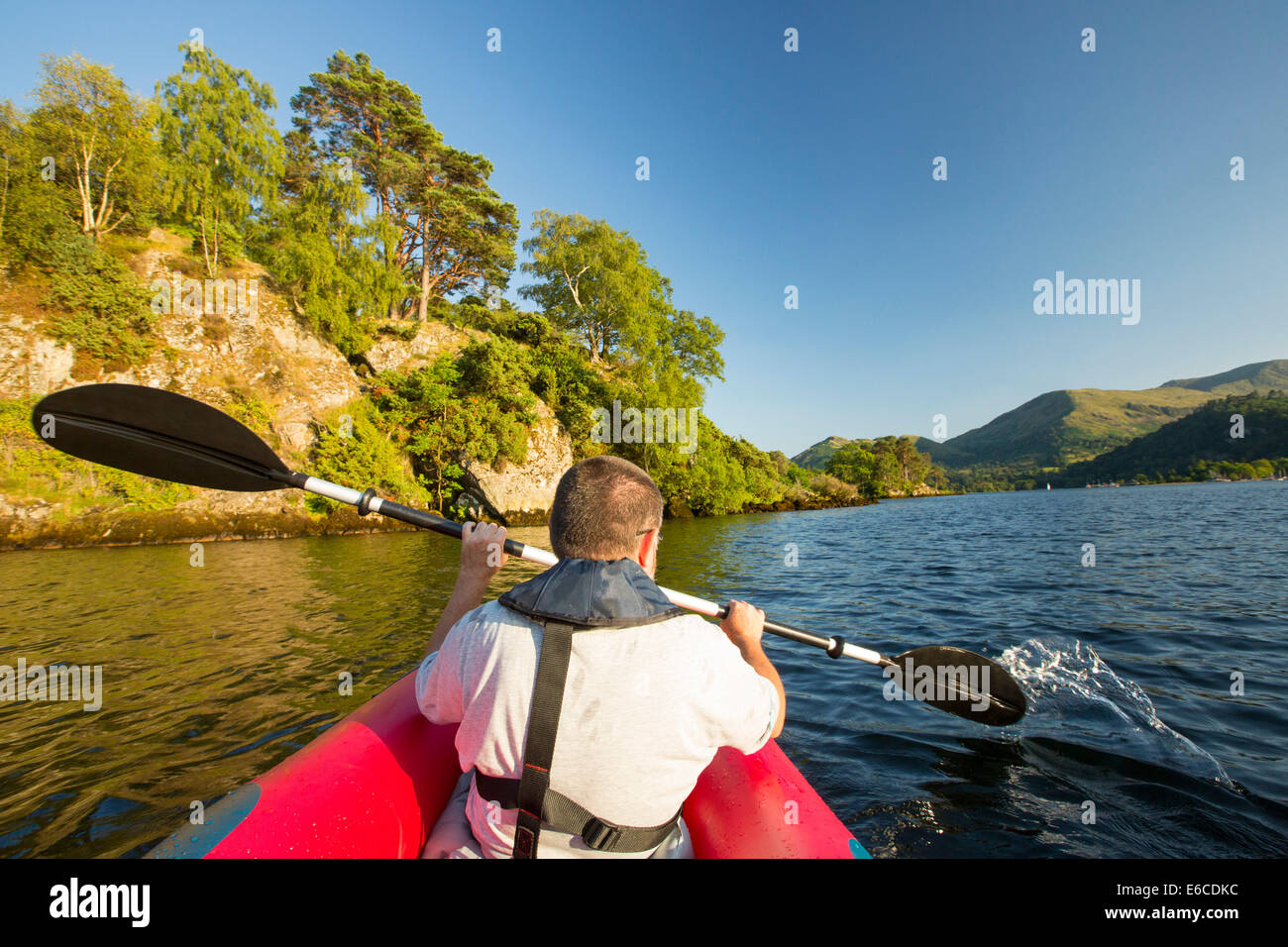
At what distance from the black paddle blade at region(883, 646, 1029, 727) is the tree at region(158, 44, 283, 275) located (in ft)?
101

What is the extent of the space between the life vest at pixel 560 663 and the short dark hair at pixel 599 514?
15cm

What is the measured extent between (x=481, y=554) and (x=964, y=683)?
13.1ft

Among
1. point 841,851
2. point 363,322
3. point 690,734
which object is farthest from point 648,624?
point 363,322

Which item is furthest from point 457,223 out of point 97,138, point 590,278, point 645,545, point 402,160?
point 645,545

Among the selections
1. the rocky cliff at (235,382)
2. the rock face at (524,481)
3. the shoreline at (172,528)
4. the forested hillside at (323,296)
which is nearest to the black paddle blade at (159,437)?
the forested hillside at (323,296)

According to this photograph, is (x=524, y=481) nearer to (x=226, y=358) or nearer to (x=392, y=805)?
(x=226, y=358)

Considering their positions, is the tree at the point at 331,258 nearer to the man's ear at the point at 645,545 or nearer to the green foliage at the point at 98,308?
the green foliage at the point at 98,308

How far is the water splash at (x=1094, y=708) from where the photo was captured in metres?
3.73

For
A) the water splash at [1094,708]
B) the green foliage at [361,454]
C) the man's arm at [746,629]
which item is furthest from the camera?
the green foliage at [361,454]

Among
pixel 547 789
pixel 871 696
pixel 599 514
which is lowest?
pixel 871 696

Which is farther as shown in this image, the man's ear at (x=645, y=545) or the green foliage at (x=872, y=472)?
the green foliage at (x=872, y=472)

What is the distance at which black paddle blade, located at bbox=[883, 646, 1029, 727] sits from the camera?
13.4 feet

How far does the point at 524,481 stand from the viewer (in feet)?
84.2
